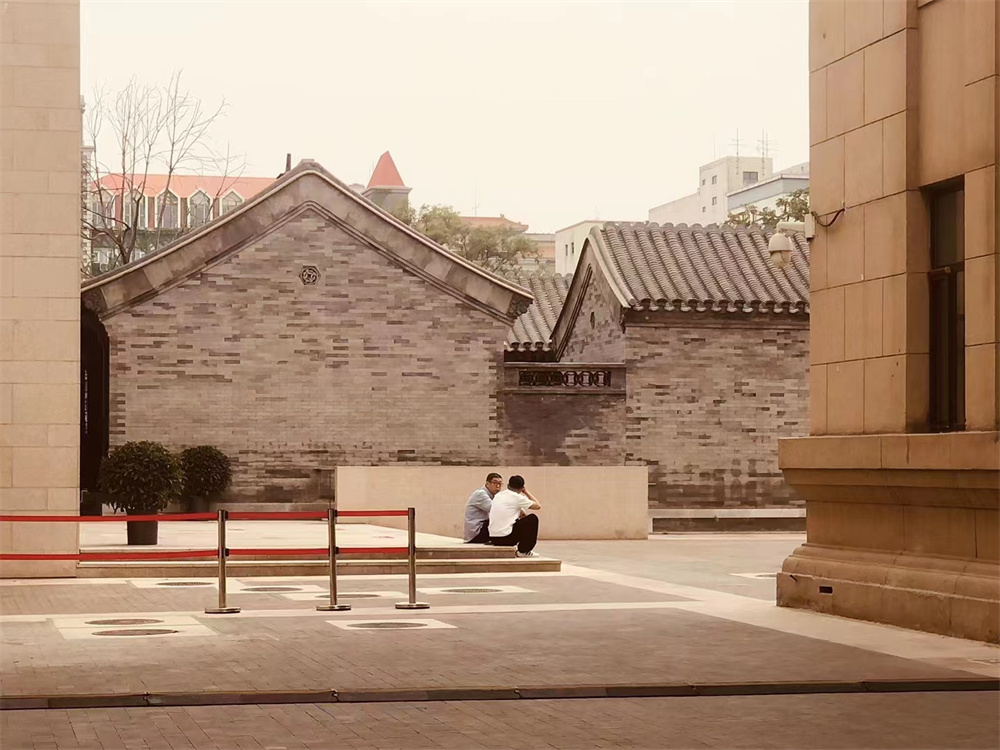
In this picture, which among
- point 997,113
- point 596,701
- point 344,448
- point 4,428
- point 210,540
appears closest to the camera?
point 596,701

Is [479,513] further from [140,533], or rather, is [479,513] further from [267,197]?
[267,197]

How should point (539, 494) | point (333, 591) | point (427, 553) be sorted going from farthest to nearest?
1. point (539, 494)
2. point (427, 553)
3. point (333, 591)

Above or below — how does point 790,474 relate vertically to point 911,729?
above

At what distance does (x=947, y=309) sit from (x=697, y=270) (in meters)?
21.2

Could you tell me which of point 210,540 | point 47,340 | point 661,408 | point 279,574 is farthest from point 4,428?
point 661,408

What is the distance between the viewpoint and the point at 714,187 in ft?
403

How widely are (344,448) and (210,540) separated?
797 centimetres

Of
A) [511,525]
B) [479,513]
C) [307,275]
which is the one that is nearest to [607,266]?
[307,275]

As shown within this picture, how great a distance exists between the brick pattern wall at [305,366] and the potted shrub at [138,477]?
31.5 ft

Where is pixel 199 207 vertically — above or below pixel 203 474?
above

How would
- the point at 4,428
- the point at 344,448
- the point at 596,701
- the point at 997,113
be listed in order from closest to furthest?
1. the point at 596,701
2. the point at 997,113
3. the point at 4,428
4. the point at 344,448

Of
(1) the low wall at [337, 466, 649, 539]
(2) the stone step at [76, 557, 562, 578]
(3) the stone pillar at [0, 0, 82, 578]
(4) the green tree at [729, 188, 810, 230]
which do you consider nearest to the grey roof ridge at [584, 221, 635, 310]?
(1) the low wall at [337, 466, 649, 539]

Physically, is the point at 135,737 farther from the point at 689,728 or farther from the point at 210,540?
the point at 210,540

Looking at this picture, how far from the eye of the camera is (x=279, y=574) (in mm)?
19594
